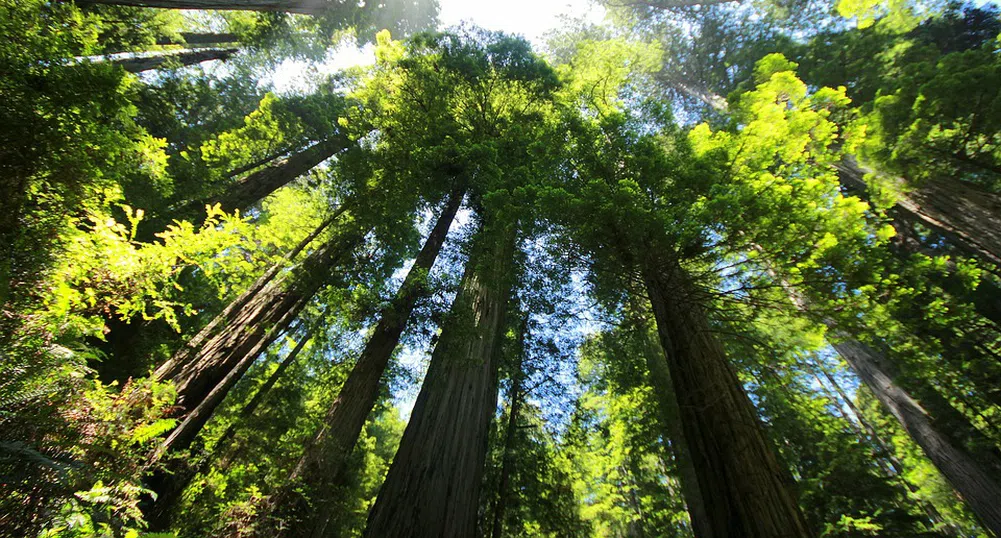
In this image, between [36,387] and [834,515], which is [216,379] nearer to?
[36,387]

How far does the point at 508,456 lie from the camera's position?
8.70 m

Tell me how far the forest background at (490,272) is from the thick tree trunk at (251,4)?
14 centimetres

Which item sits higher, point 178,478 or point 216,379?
point 216,379

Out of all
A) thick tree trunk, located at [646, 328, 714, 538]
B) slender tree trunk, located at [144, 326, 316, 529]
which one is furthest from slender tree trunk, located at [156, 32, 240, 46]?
thick tree trunk, located at [646, 328, 714, 538]

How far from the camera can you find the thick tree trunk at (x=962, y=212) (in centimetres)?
533

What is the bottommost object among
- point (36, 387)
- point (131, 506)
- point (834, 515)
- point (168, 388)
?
point (131, 506)

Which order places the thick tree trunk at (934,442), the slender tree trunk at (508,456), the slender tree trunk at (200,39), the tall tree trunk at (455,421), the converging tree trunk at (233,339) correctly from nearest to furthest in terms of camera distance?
the tall tree trunk at (455,421), the converging tree trunk at (233,339), the thick tree trunk at (934,442), the slender tree trunk at (508,456), the slender tree trunk at (200,39)

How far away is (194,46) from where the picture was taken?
1101 cm

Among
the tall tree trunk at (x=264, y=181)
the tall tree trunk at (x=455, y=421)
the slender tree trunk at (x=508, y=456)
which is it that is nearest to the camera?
the tall tree trunk at (x=455, y=421)

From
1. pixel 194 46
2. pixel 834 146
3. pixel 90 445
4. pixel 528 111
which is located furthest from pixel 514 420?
pixel 194 46

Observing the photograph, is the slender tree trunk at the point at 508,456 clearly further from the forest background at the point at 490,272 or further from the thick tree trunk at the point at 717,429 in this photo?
the thick tree trunk at the point at 717,429

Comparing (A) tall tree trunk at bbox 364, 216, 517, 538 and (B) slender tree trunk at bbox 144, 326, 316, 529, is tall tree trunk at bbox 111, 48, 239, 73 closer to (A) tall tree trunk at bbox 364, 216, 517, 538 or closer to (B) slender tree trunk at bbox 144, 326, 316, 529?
(B) slender tree trunk at bbox 144, 326, 316, 529

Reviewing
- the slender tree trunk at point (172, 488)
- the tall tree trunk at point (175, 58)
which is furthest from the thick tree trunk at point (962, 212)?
the tall tree trunk at point (175, 58)

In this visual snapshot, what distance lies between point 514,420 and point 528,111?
7374mm
